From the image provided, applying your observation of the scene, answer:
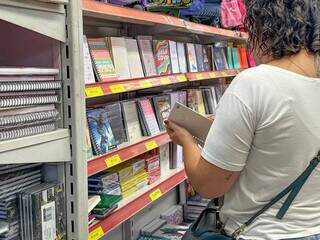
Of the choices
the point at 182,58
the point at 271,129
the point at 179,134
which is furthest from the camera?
the point at 182,58

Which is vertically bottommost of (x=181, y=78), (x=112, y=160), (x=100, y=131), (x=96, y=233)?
(x=96, y=233)

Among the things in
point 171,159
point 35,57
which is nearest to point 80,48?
point 35,57

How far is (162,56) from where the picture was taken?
2672 mm

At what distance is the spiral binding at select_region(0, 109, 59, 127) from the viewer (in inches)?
48.5

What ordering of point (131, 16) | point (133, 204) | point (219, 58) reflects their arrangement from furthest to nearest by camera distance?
point (219, 58)
point (133, 204)
point (131, 16)

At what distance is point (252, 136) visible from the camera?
1.23m

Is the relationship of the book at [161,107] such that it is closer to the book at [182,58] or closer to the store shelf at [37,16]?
the book at [182,58]

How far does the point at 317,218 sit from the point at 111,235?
1.71m

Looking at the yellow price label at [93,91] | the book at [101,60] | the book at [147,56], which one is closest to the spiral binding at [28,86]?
the yellow price label at [93,91]

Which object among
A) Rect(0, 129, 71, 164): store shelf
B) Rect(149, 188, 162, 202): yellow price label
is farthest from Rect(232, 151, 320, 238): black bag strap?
Rect(149, 188, 162, 202): yellow price label

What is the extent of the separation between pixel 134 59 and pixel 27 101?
1105mm

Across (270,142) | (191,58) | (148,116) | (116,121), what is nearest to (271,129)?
(270,142)

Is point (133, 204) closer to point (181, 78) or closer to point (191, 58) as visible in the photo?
point (181, 78)

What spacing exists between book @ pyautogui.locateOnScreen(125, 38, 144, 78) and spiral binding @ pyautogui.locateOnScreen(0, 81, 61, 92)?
3.07 feet
